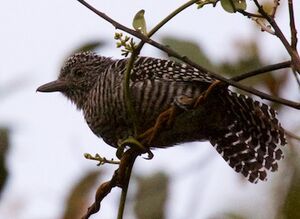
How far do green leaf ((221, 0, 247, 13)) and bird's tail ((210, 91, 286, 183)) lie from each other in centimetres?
140

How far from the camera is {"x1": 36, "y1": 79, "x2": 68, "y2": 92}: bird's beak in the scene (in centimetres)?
434

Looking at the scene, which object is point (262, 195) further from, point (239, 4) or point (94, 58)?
point (94, 58)

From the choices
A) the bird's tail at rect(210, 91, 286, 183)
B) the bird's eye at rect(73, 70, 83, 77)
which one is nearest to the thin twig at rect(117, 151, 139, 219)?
the bird's tail at rect(210, 91, 286, 183)

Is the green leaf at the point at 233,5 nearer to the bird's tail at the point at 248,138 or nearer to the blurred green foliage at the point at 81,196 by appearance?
the blurred green foliage at the point at 81,196

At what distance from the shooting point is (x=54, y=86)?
4.42 m

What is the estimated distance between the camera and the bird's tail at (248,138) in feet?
11.7

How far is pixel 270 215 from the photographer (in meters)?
1.58

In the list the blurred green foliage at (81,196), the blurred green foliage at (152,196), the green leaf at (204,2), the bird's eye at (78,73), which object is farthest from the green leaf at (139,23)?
the bird's eye at (78,73)

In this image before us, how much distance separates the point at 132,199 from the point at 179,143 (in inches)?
39.1

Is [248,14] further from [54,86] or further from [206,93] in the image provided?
[54,86]

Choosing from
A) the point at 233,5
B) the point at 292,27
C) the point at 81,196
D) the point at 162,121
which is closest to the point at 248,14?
the point at 233,5

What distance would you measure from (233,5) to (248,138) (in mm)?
1791

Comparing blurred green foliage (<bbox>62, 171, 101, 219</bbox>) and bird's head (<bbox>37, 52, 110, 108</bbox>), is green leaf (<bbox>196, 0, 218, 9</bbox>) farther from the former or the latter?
bird's head (<bbox>37, 52, 110, 108</bbox>)

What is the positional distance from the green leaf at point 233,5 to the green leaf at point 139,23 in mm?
240
